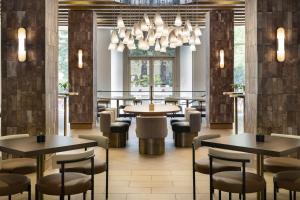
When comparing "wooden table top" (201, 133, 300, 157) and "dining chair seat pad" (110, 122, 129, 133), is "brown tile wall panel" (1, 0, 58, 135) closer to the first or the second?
"dining chair seat pad" (110, 122, 129, 133)

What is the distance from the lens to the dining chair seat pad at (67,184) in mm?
3561

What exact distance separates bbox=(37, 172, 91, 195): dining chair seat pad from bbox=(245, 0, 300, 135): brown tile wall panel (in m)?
3.31

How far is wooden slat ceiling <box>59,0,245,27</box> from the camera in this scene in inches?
390

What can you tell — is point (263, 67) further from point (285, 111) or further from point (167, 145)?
point (167, 145)

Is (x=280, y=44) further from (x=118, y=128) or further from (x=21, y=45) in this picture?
(x=21, y=45)

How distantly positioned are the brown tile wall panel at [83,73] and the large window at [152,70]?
211 inches

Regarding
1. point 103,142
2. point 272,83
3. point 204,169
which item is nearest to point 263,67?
point 272,83

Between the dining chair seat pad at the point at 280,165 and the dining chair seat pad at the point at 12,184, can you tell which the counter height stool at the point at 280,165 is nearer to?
the dining chair seat pad at the point at 280,165

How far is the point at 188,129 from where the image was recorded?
27.3ft

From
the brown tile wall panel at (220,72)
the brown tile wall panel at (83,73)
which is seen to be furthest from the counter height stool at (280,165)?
the brown tile wall panel at (83,73)

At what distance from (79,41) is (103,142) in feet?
23.3

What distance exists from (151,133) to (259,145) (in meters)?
3.70

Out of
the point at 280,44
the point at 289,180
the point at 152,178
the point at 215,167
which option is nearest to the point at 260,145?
the point at 289,180

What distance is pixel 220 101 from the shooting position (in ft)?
36.7
